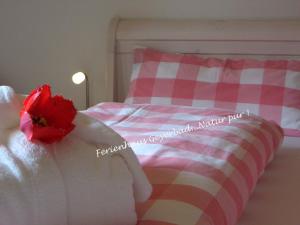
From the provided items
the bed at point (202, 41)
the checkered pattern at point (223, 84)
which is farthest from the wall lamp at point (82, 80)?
the checkered pattern at point (223, 84)

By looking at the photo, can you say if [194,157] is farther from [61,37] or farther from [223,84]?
[61,37]

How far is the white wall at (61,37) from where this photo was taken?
2.65 metres

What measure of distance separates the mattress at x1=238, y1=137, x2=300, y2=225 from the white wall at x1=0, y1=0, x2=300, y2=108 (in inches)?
42.1

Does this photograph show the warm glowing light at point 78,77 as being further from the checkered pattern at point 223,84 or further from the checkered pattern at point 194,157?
the checkered pattern at point 194,157

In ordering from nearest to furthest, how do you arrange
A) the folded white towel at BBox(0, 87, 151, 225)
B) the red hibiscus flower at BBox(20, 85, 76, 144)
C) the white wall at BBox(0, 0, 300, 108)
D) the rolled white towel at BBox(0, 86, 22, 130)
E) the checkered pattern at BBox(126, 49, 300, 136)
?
the folded white towel at BBox(0, 87, 151, 225), the red hibiscus flower at BBox(20, 85, 76, 144), the rolled white towel at BBox(0, 86, 22, 130), the checkered pattern at BBox(126, 49, 300, 136), the white wall at BBox(0, 0, 300, 108)

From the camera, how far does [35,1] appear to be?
2783mm

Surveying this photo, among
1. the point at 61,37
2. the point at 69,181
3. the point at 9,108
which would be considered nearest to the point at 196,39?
the point at 61,37

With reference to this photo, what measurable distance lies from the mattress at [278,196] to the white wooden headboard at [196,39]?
678mm

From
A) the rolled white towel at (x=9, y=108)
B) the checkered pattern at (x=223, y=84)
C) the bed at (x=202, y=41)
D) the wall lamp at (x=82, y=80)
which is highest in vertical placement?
the rolled white towel at (x=9, y=108)

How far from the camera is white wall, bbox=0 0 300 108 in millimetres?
2646

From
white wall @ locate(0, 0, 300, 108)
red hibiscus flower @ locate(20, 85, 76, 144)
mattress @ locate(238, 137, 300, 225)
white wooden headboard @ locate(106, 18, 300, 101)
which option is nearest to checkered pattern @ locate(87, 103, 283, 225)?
mattress @ locate(238, 137, 300, 225)

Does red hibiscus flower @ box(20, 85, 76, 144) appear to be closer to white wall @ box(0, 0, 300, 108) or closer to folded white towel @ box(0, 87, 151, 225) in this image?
folded white towel @ box(0, 87, 151, 225)

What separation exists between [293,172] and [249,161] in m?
0.27

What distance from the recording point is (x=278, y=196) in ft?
→ 4.88
